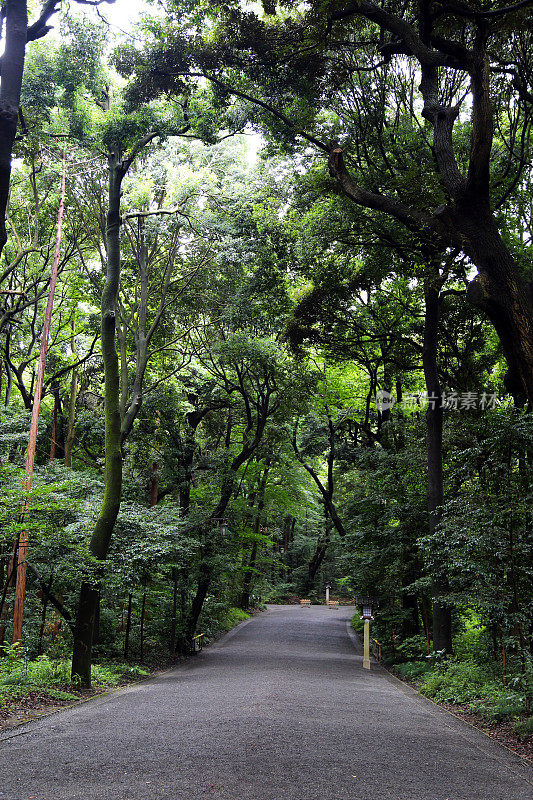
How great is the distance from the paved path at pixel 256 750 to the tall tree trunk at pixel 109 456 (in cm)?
87

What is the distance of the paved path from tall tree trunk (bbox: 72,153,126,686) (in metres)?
0.87

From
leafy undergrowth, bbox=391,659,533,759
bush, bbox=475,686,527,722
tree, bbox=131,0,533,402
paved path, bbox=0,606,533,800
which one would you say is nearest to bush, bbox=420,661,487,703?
leafy undergrowth, bbox=391,659,533,759

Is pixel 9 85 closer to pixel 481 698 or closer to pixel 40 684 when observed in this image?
pixel 40 684

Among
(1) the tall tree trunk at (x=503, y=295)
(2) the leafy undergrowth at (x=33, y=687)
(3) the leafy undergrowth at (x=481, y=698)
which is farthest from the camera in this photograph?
(2) the leafy undergrowth at (x=33, y=687)

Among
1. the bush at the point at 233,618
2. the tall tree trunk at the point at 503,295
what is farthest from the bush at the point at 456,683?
the bush at the point at 233,618

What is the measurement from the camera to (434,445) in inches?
482

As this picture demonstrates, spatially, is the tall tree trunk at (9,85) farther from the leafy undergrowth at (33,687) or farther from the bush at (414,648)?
the bush at (414,648)

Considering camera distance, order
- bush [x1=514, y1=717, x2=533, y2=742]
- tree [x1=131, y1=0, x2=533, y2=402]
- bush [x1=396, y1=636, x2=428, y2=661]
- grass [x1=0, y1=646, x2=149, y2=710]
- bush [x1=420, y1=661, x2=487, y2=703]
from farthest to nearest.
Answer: bush [x1=396, y1=636, x2=428, y2=661] < bush [x1=420, y1=661, x2=487, y2=703] < grass [x1=0, y1=646, x2=149, y2=710] < bush [x1=514, y1=717, x2=533, y2=742] < tree [x1=131, y1=0, x2=533, y2=402]

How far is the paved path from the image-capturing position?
13.6 feet

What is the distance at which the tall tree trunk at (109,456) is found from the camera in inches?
362

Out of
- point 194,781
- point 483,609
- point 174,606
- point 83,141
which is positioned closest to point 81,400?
point 174,606

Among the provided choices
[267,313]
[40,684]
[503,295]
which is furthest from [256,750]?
[267,313]

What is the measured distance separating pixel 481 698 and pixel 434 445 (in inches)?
196

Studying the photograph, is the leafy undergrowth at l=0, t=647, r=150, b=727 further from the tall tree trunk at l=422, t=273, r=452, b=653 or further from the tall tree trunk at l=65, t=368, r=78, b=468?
the tall tree trunk at l=65, t=368, r=78, b=468
